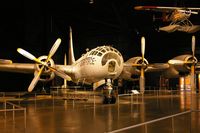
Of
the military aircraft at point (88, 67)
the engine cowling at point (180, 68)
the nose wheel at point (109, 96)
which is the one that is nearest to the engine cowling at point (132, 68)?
the engine cowling at point (180, 68)

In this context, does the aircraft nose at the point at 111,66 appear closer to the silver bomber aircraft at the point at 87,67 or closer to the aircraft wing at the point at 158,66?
the silver bomber aircraft at the point at 87,67

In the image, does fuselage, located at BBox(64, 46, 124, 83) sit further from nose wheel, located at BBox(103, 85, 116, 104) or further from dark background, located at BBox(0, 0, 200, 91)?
dark background, located at BBox(0, 0, 200, 91)

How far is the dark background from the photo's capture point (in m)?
29.2

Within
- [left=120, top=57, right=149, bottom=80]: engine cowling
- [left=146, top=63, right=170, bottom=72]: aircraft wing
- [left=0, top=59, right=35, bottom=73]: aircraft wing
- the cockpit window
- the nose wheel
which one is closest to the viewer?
the nose wheel

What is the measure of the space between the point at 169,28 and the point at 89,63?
9038mm

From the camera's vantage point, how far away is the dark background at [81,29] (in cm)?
2923

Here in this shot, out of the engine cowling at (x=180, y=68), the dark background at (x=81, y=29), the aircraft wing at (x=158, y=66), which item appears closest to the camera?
the engine cowling at (x=180, y=68)

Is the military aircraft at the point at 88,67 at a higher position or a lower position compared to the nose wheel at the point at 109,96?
higher

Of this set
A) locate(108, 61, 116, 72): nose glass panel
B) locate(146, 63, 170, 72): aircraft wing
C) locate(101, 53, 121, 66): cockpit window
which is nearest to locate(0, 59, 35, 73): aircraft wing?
locate(101, 53, 121, 66): cockpit window

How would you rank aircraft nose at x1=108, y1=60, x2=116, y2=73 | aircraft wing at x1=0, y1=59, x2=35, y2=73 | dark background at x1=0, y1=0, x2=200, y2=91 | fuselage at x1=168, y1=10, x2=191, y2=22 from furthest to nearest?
dark background at x1=0, y1=0, x2=200, y2=91 < fuselage at x1=168, y1=10, x2=191, y2=22 < aircraft wing at x1=0, y1=59, x2=35, y2=73 < aircraft nose at x1=108, y1=60, x2=116, y2=73

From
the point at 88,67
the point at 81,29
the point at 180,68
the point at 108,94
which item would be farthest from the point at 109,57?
the point at 81,29

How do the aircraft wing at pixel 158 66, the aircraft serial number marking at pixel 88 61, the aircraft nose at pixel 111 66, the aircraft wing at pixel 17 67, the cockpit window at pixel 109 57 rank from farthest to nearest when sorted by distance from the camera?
the aircraft wing at pixel 158 66 < the aircraft wing at pixel 17 67 < the aircraft serial number marking at pixel 88 61 < the cockpit window at pixel 109 57 < the aircraft nose at pixel 111 66

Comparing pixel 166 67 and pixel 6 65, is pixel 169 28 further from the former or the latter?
pixel 6 65

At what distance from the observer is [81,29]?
38.8m
